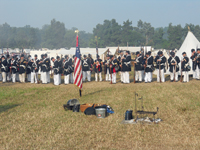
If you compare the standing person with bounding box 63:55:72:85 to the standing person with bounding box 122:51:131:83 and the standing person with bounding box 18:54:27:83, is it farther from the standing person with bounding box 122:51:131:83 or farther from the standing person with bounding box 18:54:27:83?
the standing person with bounding box 122:51:131:83

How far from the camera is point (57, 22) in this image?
465 ft

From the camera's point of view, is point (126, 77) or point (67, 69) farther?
point (67, 69)

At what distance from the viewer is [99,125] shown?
30.0ft

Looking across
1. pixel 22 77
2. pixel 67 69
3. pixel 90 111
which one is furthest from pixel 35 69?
pixel 90 111

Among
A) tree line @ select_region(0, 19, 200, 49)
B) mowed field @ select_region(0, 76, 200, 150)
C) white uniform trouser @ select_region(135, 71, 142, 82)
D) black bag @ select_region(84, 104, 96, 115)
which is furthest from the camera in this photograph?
tree line @ select_region(0, 19, 200, 49)

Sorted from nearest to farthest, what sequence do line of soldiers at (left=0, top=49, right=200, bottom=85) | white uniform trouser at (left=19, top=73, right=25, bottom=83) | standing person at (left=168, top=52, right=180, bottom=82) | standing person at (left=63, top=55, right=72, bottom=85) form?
line of soldiers at (left=0, top=49, right=200, bottom=85) → standing person at (left=168, top=52, right=180, bottom=82) → standing person at (left=63, top=55, right=72, bottom=85) → white uniform trouser at (left=19, top=73, right=25, bottom=83)

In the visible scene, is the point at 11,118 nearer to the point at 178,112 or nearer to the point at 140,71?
the point at 178,112

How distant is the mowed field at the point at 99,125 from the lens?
24.3 ft

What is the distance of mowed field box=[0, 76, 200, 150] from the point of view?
7410mm

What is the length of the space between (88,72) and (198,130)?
539 inches

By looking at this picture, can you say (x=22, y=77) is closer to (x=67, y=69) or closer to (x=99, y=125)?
(x=67, y=69)

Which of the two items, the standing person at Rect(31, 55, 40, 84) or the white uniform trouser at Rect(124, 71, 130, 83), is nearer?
the white uniform trouser at Rect(124, 71, 130, 83)

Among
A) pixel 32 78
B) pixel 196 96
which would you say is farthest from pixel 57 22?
pixel 196 96

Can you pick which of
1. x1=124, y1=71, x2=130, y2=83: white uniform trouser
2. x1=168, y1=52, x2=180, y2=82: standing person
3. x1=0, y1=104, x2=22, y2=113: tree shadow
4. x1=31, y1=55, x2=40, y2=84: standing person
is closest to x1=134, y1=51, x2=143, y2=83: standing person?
x1=124, y1=71, x2=130, y2=83: white uniform trouser
